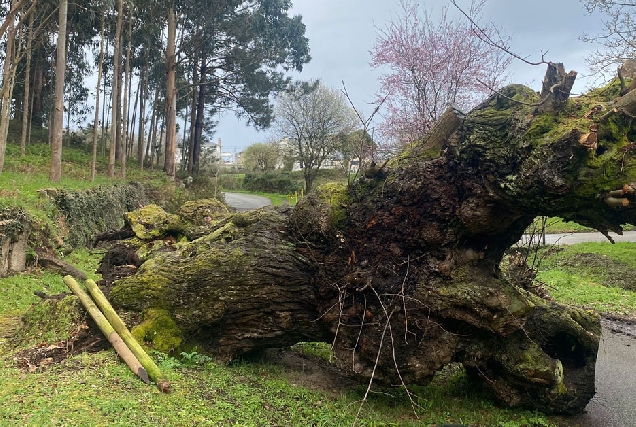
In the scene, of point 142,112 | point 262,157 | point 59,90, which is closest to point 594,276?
point 59,90

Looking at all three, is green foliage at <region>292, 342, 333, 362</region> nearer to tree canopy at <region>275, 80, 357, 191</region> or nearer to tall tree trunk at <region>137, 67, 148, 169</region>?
tall tree trunk at <region>137, 67, 148, 169</region>

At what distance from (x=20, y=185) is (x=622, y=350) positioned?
13.8 m

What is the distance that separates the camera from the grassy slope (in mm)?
3346

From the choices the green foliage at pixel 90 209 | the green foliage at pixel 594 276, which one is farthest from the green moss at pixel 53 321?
Answer: the green foliage at pixel 594 276

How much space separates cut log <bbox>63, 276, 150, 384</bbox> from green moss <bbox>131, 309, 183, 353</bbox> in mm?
297

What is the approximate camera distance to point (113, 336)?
4664 millimetres

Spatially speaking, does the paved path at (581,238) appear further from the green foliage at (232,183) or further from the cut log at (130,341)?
the green foliage at (232,183)

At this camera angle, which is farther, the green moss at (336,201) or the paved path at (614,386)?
the green moss at (336,201)

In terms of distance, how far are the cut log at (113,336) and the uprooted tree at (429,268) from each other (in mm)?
344

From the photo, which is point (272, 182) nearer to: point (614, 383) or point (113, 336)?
point (614, 383)

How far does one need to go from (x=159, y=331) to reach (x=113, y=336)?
1.75 ft

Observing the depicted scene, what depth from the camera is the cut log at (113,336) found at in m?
4.18

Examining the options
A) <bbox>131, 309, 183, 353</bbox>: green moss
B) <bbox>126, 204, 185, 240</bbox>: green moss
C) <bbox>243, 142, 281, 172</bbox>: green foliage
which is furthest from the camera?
<bbox>243, 142, 281, 172</bbox>: green foliage

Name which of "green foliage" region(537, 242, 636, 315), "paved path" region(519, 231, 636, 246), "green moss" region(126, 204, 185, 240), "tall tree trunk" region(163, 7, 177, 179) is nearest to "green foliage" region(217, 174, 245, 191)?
"tall tree trunk" region(163, 7, 177, 179)
